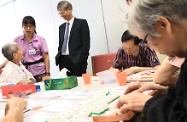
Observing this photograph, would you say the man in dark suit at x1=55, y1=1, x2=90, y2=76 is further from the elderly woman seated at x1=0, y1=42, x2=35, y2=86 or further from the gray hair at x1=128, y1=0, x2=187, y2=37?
the gray hair at x1=128, y1=0, x2=187, y2=37

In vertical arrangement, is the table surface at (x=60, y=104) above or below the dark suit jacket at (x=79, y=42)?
below

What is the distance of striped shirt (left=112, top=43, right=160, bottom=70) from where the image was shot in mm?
2391

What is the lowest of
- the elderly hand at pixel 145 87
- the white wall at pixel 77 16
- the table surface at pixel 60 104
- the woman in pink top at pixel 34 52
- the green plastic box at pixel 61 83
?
the table surface at pixel 60 104

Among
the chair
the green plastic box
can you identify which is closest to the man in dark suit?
the chair

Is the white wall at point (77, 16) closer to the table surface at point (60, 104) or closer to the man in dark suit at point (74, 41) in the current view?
the man in dark suit at point (74, 41)

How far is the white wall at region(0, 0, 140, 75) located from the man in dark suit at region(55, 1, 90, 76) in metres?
0.58

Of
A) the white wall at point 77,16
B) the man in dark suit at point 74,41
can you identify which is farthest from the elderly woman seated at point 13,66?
the white wall at point 77,16

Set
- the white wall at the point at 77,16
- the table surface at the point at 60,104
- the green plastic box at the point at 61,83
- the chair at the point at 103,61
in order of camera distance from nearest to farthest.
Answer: the table surface at the point at 60,104
the green plastic box at the point at 61,83
the chair at the point at 103,61
the white wall at the point at 77,16

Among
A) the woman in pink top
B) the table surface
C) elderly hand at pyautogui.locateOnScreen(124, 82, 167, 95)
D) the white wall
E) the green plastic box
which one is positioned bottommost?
the table surface

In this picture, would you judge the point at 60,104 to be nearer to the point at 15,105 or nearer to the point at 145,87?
the point at 15,105

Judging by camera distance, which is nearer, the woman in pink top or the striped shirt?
the striped shirt

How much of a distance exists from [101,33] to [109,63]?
3.34 ft

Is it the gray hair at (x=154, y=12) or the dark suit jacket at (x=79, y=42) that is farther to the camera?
the dark suit jacket at (x=79, y=42)

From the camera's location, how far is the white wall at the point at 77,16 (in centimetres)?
380
